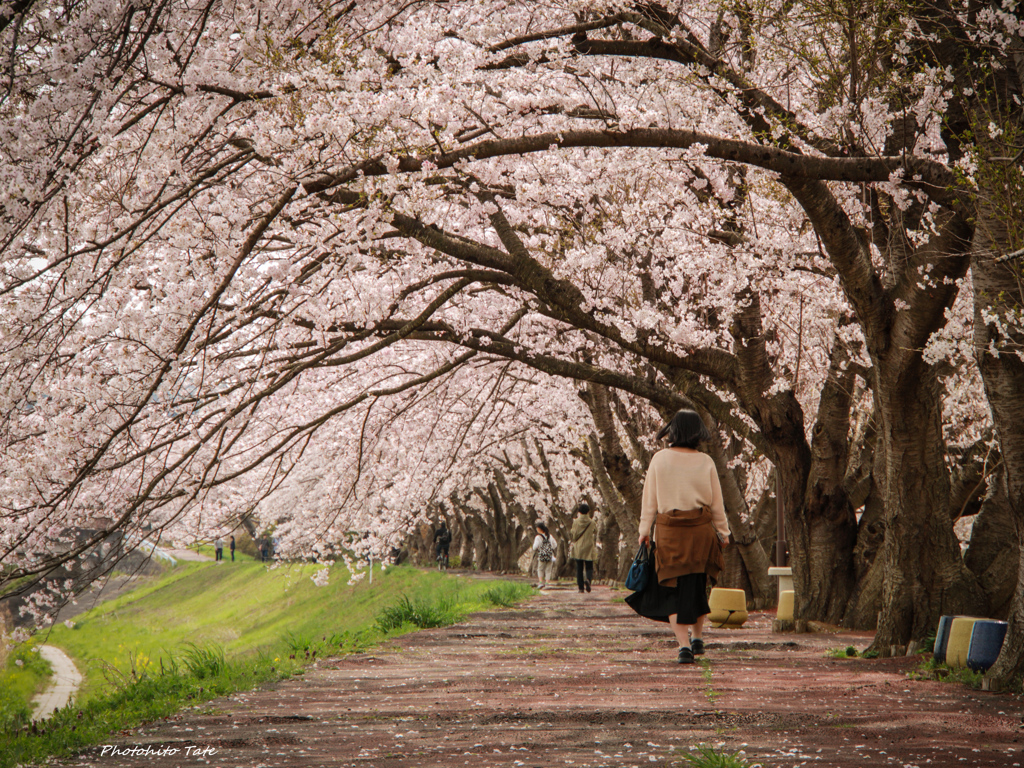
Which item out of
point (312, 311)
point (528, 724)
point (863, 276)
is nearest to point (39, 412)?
point (312, 311)

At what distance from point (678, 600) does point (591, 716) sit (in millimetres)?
2196

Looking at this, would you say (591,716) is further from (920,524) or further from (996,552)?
(996,552)

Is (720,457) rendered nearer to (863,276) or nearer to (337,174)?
(863,276)

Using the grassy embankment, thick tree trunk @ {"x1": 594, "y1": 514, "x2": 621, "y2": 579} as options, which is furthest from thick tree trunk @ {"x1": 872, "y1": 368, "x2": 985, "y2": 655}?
thick tree trunk @ {"x1": 594, "y1": 514, "x2": 621, "y2": 579}

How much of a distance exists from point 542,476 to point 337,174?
1078 inches

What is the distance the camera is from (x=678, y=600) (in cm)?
730

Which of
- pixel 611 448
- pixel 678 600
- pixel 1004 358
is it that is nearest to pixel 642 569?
pixel 678 600

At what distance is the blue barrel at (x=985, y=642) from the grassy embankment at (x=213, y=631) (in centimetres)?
541

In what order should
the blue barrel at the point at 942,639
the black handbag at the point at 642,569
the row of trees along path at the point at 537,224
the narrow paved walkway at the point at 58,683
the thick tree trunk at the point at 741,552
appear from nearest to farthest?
the row of trees along path at the point at 537,224 < the blue barrel at the point at 942,639 < the black handbag at the point at 642,569 < the thick tree trunk at the point at 741,552 < the narrow paved walkway at the point at 58,683

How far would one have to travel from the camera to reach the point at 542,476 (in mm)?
32906

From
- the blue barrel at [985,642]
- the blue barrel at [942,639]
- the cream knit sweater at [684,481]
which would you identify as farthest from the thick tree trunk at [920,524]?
the cream knit sweater at [684,481]

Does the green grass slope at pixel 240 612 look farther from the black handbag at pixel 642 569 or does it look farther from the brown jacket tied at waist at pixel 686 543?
the brown jacket tied at waist at pixel 686 543

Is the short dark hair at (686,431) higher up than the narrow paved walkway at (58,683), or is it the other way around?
the short dark hair at (686,431)

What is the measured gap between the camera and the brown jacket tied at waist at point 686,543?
23.2 feet
